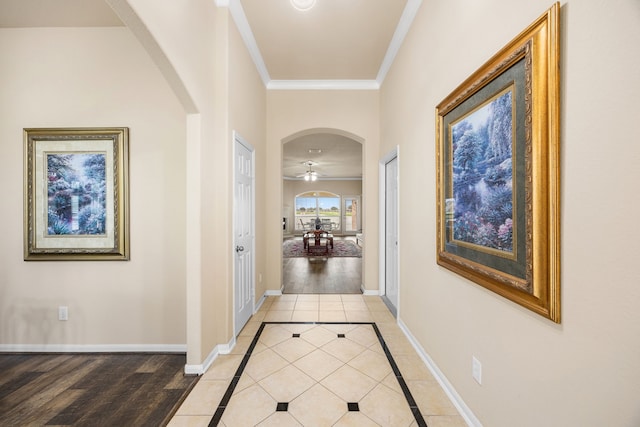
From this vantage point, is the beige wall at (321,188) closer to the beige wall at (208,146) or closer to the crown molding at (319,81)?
the crown molding at (319,81)

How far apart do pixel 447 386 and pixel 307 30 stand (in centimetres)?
369

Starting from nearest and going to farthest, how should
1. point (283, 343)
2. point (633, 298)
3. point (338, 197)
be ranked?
point (633, 298) → point (283, 343) → point (338, 197)

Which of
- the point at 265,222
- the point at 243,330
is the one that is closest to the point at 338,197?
the point at 265,222

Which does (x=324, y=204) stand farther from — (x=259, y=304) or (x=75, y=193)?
(x=75, y=193)

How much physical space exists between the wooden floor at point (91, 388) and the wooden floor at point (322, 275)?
7.53 feet

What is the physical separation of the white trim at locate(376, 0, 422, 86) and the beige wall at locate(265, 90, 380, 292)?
1.78ft

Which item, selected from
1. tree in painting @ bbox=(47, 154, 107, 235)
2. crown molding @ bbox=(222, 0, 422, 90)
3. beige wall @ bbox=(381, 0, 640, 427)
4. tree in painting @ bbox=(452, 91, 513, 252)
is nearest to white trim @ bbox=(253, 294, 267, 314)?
tree in painting @ bbox=(47, 154, 107, 235)

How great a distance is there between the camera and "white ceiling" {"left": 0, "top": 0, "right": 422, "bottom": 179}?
2.38 metres

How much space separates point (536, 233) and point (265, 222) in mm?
3568

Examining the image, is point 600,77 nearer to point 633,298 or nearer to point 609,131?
point 609,131

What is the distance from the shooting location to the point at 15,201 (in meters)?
2.51

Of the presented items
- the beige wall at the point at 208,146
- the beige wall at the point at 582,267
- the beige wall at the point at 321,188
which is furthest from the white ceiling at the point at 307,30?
the beige wall at the point at 321,188

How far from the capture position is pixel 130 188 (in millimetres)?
2539

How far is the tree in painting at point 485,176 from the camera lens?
1.29 metres
